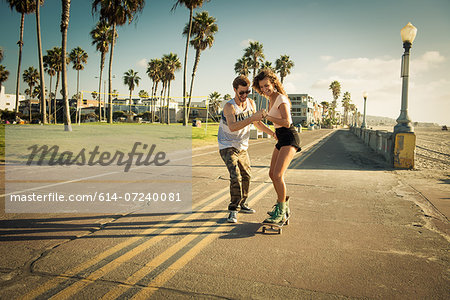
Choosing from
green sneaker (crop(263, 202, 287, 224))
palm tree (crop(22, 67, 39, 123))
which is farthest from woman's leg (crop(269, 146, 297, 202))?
palm tree (crop(22, 67, 39, 123))

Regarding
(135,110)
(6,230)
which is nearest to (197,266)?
(6,230)

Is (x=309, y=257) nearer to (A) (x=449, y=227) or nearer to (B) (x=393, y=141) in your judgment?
(A) (x=449, y=227)

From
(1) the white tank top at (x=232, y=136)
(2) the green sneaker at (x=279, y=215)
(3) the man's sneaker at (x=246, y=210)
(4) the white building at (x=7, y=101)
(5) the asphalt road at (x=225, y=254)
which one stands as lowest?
(5) the asphalt road at (x=225, y=254)

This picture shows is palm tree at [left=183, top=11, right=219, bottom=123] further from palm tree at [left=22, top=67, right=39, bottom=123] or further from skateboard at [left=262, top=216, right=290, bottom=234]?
palm tree at [left=22, top=67, right=39, bottom=123]

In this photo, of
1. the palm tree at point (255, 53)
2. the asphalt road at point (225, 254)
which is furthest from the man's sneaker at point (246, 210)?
the palm tree at point (255, 53)

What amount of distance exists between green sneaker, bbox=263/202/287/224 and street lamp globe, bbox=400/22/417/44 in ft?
29.9

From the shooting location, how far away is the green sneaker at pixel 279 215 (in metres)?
4.00

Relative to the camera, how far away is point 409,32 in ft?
32.4

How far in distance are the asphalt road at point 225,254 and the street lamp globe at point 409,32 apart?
7.05m

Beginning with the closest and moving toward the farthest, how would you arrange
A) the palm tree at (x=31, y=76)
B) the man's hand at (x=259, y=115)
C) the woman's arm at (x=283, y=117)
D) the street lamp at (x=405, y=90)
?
the man's hand at (x=259, y=115), the woman's arm at (x=283, y=117), the street lamp at (x=405, y=90), the palm tree at (x=31, y=76)

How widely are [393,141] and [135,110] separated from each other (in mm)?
86850

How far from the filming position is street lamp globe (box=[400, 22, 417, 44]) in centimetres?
984

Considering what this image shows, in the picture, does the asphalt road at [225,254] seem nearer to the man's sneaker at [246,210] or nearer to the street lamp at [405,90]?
the man's sneaker at [246,210]

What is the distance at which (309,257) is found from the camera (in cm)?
329
